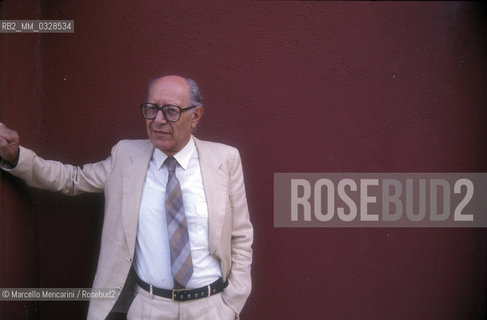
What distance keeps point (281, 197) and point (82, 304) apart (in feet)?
4.80

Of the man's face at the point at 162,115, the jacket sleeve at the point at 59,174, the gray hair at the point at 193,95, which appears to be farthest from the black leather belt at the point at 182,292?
the gray hair at the point at 193,95

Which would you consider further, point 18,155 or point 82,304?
point 82,304

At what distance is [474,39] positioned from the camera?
351 centimetres

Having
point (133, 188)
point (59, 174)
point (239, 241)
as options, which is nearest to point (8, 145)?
point (59, 174)

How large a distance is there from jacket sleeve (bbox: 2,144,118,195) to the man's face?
32 cm

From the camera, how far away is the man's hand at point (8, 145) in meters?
2.59

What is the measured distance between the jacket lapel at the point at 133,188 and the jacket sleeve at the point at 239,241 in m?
0.47

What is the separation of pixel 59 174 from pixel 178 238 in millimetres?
737

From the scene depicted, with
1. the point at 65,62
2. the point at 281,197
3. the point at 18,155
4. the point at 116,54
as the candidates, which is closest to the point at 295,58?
the point at 281,197

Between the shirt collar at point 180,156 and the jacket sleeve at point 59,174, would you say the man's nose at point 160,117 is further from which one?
the jacket sleeve at point 59,174

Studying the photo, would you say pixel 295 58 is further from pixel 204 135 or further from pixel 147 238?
pixel 147 238

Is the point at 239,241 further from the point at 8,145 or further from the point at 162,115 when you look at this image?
the point at 8,145

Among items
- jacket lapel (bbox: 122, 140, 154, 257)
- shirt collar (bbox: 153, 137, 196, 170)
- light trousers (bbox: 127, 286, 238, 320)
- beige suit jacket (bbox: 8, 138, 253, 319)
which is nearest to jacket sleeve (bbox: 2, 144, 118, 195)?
beige suit jacket (bbox: 8, 138, 253, 319)

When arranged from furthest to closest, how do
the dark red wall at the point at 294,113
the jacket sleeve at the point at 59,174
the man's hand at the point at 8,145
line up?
the dark red wall at the point at 294,113
the jacket sleeve at the point at 59,174
the man's hand at the point at 8,145
